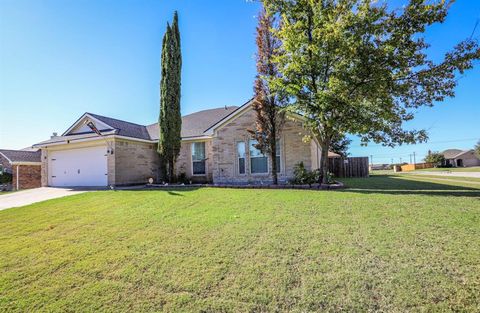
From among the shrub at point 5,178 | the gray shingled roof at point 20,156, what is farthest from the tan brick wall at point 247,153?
the shrub at point 5,178

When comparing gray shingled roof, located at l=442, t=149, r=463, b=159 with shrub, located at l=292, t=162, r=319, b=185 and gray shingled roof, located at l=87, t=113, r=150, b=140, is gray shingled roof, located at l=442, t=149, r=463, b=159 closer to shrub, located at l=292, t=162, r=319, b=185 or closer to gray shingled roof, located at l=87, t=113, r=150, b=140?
shrub, located at l=292, t=162, r=319, b=185

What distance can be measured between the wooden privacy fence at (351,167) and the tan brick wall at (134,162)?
1675cm

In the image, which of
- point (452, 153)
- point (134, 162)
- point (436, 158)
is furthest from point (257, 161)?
point (452, 153)

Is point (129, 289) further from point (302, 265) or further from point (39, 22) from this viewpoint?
point (39, 22)

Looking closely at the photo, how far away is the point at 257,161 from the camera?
13.5m

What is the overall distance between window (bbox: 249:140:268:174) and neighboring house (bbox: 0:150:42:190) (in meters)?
22.7

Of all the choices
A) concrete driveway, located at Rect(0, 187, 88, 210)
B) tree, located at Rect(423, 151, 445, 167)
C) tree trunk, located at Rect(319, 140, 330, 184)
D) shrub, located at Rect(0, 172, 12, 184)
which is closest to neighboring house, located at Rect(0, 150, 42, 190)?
shrub, located at Rect(0, 172, 12, 184)

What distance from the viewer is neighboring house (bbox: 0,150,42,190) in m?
22.4

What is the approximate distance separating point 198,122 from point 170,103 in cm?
346

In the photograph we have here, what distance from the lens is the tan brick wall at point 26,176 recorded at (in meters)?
22.4

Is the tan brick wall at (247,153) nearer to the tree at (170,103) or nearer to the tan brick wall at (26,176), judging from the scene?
the tree at (170,103)

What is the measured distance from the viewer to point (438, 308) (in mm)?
2611

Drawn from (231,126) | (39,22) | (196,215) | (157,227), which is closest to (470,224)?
(196,215)

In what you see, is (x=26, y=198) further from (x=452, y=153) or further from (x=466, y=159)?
(x=452, y=153)
